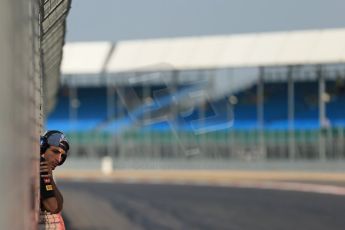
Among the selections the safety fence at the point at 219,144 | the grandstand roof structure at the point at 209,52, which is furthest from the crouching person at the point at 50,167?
the grandstand roof structure at the point at 209,52

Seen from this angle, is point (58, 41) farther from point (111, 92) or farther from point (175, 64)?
point (111, 92)

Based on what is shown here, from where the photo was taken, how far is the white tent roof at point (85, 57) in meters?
59.2

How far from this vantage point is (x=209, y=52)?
56.5m

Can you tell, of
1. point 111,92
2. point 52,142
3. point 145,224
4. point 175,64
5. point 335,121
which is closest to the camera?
point 52,142

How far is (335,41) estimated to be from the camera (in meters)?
53.2

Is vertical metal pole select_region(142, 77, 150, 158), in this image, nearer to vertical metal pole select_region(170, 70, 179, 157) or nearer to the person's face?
vertical metal pole select_region(170, 70, 179, 157)

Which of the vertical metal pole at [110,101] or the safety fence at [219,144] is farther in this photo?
the vertical metal pole at [110,101]

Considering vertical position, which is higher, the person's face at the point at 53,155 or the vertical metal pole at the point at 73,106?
the person's face at the point at 53,155

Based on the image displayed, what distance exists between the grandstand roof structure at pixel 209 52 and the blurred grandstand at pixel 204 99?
0.07 m

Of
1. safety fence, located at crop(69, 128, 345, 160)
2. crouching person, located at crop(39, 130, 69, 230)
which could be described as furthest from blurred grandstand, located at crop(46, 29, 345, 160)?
crouching person, located at crop(39, 130, 69, 230)

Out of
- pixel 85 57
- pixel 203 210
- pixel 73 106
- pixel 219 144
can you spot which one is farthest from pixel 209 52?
pixel 203 210

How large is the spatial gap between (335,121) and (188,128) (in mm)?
11105

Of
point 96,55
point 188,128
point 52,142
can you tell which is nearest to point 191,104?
point 188,128

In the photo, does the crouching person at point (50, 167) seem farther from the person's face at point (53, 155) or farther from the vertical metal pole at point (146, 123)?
the vertical metal pole at point (146, 123)
